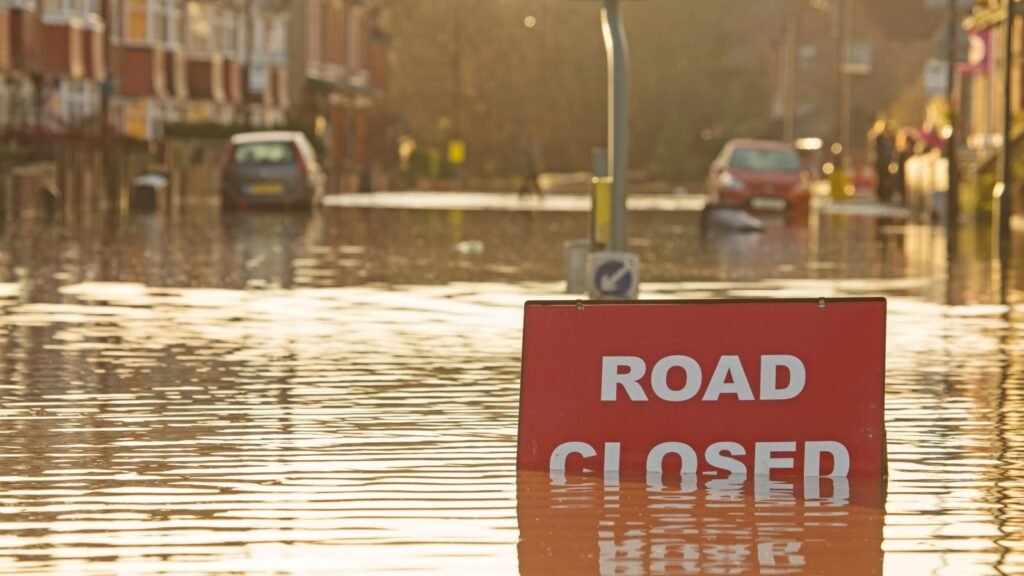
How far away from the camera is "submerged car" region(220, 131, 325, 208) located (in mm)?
50000

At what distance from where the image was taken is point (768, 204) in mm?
47156

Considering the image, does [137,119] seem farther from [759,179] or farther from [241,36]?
[759,179]

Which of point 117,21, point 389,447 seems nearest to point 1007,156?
point 389,447

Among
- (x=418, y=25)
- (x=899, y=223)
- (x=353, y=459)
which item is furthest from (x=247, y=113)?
(x=353, y=459)

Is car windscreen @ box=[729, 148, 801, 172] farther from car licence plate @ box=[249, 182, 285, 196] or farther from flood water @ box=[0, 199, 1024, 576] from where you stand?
flood water @ box=[0, 199, 1024, 576]

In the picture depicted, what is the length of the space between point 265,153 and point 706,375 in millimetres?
41010

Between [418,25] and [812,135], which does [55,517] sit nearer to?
[418,25]

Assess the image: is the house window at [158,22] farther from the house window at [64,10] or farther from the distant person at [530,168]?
the distant person at [530,168]

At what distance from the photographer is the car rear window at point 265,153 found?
50250 mm

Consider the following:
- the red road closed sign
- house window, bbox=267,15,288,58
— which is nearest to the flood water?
the red road closed sign

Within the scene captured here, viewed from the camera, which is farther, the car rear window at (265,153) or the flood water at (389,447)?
the car rear window at (265,153)

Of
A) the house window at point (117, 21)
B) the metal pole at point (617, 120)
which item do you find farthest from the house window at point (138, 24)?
the metal pole at point (617, 120)

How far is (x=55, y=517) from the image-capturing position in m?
9.17

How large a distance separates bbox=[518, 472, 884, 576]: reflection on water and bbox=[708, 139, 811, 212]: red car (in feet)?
120
